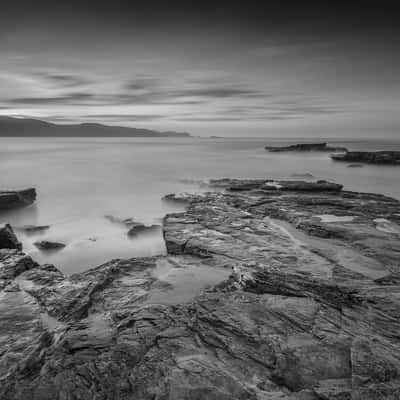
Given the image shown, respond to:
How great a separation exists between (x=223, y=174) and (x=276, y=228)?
1859 centimetres

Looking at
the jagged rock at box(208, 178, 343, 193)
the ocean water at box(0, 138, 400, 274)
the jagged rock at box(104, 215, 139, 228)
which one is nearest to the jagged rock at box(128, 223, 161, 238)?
the ocean water at box(0, 138, 400, 274)

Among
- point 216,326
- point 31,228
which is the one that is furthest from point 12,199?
point 216,326

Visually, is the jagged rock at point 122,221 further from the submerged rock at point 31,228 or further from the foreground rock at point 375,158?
the foreground rock at point 375,158

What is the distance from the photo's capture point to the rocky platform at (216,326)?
273 cm

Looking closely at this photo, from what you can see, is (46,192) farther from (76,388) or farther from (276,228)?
(76,388)

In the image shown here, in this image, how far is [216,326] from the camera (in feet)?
11.5

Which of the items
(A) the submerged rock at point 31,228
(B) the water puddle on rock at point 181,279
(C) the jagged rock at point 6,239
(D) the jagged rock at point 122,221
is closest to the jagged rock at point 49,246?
(C) the jagged rock at point 6,239

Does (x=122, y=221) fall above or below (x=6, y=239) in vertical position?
below

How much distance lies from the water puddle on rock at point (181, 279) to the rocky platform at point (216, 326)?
3cm

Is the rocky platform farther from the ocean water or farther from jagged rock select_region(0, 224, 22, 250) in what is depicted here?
the ocean water

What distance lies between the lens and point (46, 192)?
17953 millimetres

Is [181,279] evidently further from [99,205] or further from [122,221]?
[99,205]

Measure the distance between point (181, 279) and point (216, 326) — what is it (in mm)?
1671

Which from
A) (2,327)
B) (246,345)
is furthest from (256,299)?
(2,327)
